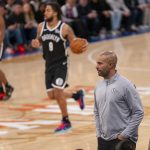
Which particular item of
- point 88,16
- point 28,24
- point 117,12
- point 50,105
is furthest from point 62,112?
point 117,12

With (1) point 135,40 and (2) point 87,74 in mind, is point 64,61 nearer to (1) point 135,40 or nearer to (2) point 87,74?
(2) point 87,74

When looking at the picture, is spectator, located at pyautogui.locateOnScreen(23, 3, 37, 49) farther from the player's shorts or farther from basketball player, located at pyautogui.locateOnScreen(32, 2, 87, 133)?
the player's shorts

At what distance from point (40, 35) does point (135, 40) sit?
1206 cm

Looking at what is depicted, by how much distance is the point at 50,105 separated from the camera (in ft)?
42.0

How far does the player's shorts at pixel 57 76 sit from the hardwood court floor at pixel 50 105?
0.75 meters

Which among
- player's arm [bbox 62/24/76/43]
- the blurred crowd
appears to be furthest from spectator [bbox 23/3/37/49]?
player's arm [bbox 62/24/76/43]

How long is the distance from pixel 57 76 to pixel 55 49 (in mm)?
488

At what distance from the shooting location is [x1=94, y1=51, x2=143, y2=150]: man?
6.81m

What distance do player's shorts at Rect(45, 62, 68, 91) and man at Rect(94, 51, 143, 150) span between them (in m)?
Answer: 3.72

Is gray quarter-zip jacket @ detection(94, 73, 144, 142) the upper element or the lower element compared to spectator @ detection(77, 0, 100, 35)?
upper

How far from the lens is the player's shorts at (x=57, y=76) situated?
35.3ft

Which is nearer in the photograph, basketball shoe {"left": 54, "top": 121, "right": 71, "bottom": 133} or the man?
the man

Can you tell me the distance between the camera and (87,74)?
52.4ft

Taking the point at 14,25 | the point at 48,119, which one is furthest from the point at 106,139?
the point at 14,25
